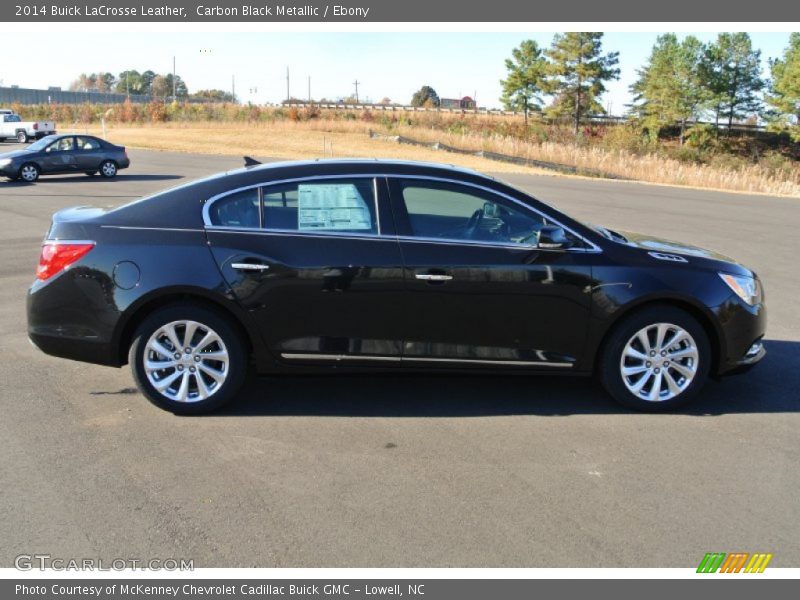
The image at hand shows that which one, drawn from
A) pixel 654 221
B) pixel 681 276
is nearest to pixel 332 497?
pixel 681 276

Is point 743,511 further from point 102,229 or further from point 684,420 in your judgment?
point 102,229

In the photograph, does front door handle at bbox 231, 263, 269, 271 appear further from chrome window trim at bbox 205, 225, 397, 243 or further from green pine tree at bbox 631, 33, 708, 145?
green pine tree at bbox 631, 33, 708, 145

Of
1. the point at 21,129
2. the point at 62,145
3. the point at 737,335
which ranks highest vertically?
the point at 21,129

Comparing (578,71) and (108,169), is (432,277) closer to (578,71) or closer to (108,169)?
(108,169)

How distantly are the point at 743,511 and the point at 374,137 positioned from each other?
4523cm

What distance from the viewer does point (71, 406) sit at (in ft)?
17.2

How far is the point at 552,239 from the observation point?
5.08 meters

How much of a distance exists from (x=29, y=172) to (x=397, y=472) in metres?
22.1

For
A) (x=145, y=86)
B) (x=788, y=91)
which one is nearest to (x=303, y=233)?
(x=788, y=91)

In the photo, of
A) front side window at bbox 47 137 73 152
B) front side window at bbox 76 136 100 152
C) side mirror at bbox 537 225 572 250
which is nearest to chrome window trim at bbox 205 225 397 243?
side mirror at bbox 537 225 572 250

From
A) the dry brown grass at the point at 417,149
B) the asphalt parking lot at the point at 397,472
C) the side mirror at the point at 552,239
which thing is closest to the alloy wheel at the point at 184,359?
the asphalt parking lot at the point at 397,472

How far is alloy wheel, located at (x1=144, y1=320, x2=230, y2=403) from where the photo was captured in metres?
5.05

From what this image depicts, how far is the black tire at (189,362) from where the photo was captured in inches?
198

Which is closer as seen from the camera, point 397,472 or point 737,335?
point 397,472
